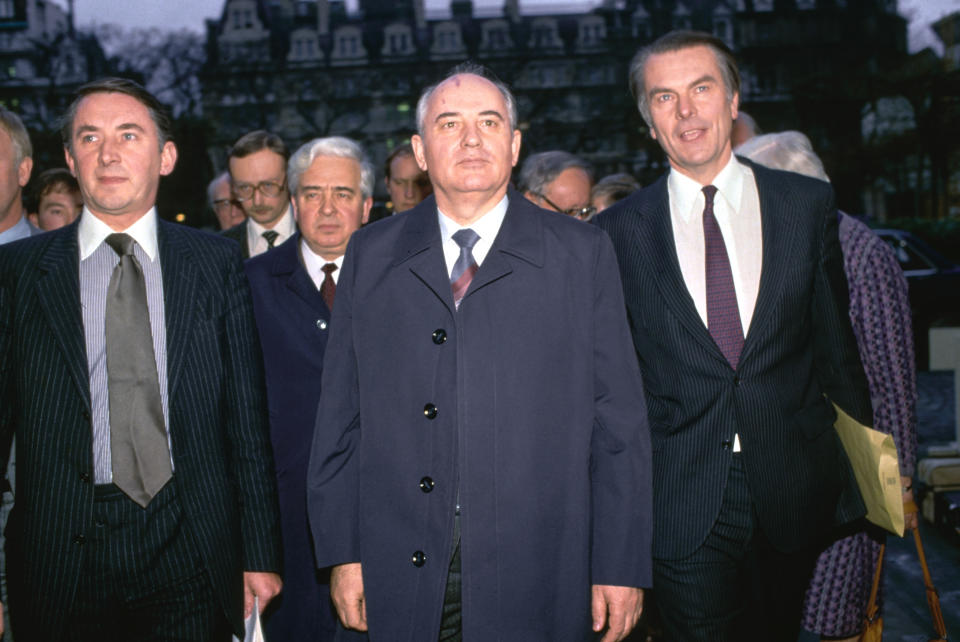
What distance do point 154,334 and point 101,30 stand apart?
3520cm

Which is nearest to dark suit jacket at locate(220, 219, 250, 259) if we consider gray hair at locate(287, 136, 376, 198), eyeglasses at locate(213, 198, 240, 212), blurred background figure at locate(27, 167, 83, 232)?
blurred background figure at locate(27, 167, 83, 232)

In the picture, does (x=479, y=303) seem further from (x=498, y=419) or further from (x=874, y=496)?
(x=874, y=496)

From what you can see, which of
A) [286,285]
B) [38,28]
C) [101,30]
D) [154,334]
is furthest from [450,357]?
[38,28]

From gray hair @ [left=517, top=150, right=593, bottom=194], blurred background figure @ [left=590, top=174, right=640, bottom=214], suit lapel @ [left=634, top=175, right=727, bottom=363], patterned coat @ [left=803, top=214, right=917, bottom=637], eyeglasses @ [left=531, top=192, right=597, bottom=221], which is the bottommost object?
patterned coat @ [left=803, top=214, right=917, bottom=637]

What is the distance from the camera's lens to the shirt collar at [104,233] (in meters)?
2.67

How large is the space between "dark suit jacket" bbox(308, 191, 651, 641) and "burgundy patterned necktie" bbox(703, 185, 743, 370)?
43cm

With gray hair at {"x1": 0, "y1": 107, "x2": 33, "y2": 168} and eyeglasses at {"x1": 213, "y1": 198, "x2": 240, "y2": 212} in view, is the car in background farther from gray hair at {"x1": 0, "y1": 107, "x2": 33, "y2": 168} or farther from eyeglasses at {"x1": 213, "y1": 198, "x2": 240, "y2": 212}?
gray hair at {"x1": 0, "y1": 107, "x2": 33, "y2": 168}

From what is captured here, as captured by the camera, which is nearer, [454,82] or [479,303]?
[479,303]

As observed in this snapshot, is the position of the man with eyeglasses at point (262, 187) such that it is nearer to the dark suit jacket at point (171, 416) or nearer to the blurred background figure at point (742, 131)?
the dark suit jacket at point (171, 416)

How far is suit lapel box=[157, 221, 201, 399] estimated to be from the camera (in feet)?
8.53

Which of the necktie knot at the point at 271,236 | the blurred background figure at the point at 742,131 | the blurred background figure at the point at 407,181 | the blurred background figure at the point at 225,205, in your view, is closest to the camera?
the blurred background figure at the point at 742,131

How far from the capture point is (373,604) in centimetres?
242

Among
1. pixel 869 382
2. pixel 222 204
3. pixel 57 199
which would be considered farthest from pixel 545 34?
pixel 869 382

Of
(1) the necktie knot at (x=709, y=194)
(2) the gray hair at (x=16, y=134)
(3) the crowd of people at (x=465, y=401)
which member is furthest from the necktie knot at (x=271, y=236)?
(1) the necktie knot at (x=709, y=194)
